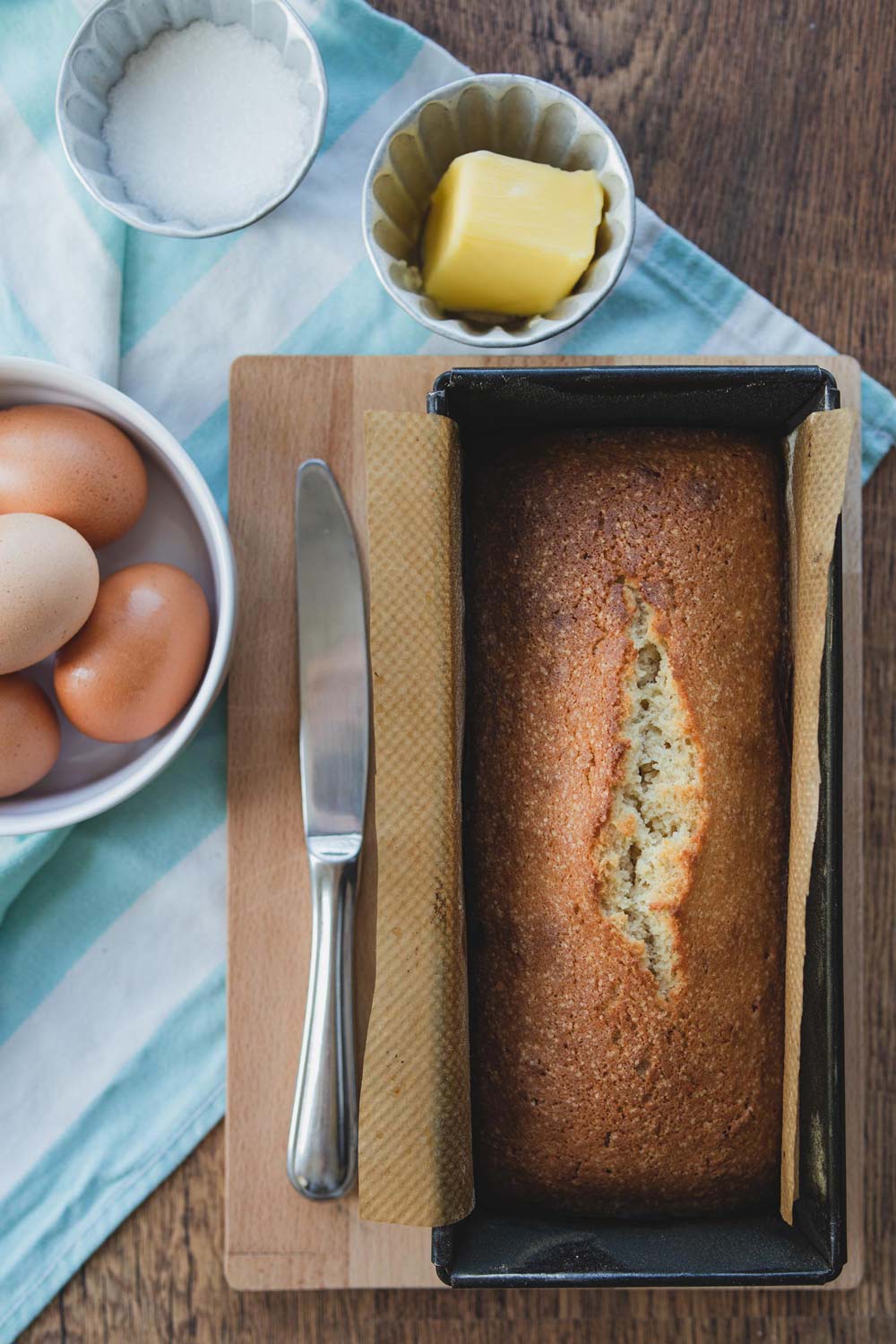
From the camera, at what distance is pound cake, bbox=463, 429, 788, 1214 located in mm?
996

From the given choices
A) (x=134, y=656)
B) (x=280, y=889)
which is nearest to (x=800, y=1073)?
(x=280, y=889)

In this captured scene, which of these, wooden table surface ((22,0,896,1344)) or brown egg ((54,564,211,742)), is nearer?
brown egg ((54,564,211,742))

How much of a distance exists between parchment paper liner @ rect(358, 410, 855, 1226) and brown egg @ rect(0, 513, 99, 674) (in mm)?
259

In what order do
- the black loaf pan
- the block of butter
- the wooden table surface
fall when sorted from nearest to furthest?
the black loaf pan, the block of butter, the wooden table surface

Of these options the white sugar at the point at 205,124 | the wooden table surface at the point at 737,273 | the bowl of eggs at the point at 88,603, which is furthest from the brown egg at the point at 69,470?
the wooden table surface at the point at 737,273

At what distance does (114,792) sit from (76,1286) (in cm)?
59

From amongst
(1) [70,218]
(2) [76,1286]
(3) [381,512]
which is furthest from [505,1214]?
(1) [70,218]

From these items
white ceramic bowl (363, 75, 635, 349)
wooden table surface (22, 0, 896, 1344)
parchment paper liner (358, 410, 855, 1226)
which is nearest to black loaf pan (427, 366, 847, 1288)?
parchment paper liner (358, 410, 855, 1226)

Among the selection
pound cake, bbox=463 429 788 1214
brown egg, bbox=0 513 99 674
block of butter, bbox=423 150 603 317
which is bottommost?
pound cake, bbox=463 429 788 1214

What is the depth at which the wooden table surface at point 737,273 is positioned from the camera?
1.23 m

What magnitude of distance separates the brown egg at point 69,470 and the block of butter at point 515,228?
37cm

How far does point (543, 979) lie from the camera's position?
1.02 m

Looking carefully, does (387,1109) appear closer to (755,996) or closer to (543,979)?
(543,979)

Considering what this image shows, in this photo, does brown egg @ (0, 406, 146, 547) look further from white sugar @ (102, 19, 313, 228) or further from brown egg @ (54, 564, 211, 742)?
white sugar @ (102, 19, 313, 228)
